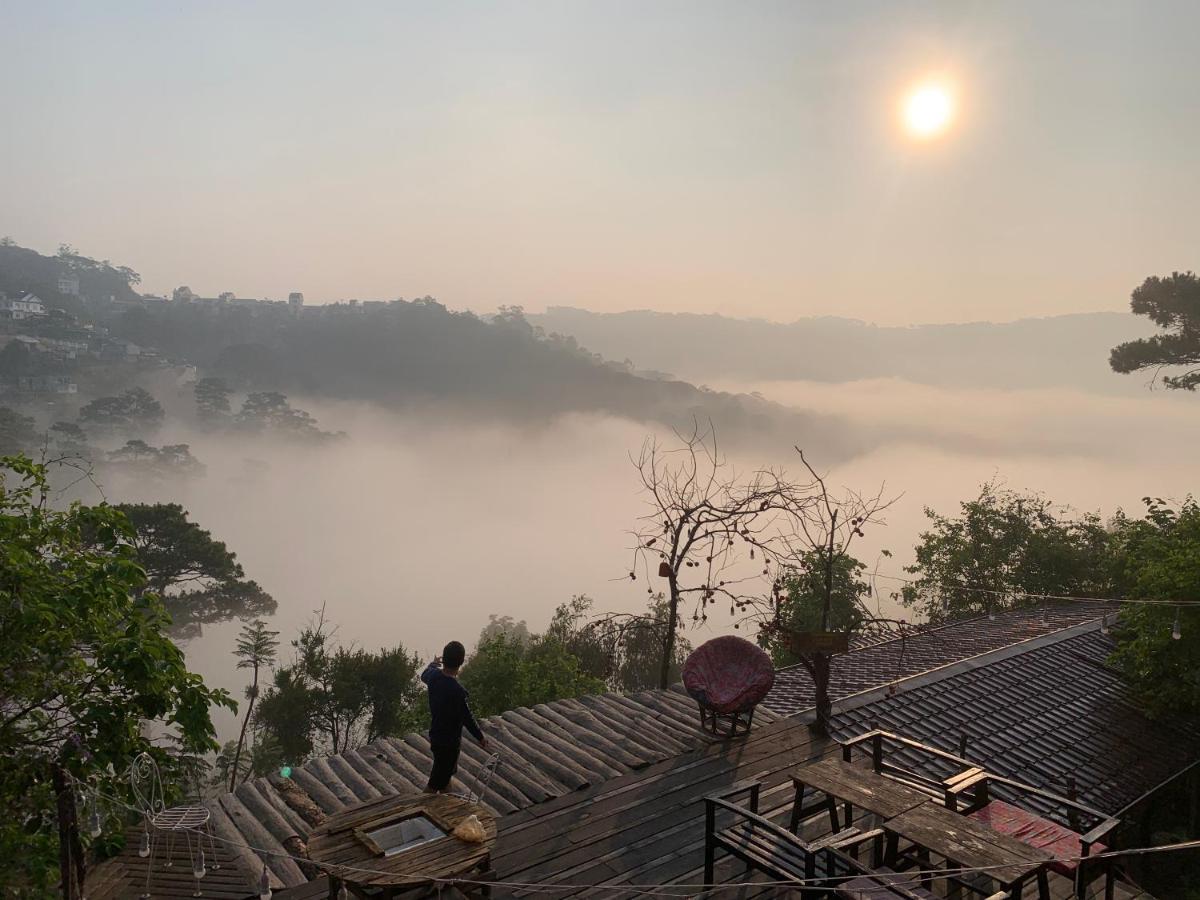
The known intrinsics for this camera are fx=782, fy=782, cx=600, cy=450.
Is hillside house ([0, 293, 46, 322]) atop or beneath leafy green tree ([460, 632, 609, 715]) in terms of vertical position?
atop

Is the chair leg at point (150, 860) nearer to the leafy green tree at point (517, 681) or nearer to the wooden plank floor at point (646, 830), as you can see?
the wooden plank floor at point (646, 830)

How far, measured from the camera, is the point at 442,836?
5.84 m

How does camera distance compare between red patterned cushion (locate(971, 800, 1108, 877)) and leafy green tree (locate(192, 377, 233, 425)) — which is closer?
red patterned cushion (locate(971, 800, 1108, 877))

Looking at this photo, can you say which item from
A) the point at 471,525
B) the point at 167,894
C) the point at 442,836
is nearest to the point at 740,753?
the point at 442,836

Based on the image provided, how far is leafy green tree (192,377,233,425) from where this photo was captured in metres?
132

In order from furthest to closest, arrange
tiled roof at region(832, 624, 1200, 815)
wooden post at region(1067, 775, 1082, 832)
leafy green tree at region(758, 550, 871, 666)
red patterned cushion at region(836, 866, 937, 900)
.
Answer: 1. leafy green tree at region(758, 550, 871, 666)
2. tiled roof at region(832, 624, 1200, 815)
3. wooden post at region(1067, 775, 1082, 832)
4. red patterned cushion at region(836, 866, 937, 900)

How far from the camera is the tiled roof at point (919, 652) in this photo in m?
12.2

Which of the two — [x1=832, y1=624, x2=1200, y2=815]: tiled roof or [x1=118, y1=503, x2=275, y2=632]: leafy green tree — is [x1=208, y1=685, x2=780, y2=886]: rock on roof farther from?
[x1=118, y1=503, x2=275, y2=632]: leafy green tree

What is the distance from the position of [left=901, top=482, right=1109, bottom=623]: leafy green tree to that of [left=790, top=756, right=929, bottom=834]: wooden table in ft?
71.0

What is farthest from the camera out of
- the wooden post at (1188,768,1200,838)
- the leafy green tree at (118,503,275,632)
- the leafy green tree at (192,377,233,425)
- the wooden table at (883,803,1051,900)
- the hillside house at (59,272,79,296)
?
the hillside house at (59,272,79,296)

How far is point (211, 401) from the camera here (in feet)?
437

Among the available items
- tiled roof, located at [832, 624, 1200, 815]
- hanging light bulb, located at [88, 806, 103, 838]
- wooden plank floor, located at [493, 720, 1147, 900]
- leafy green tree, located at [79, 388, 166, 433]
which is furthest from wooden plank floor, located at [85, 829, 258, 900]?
leafy green tree, located at [79, 388, 166, 433]

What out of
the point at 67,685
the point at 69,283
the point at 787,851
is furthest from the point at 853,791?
the point at 69,283

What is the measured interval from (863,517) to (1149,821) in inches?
300
